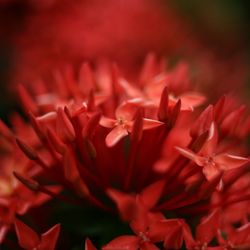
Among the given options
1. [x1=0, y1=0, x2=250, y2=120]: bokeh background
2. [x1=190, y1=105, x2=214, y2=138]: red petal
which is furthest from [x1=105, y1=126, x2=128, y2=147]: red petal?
[x1=0, y1=0, x2=250, y2=120]: bokeh background

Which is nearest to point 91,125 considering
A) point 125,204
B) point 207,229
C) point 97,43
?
point 125,204

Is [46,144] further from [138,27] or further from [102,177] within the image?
[138,27]

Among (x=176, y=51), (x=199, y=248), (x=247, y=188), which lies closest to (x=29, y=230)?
(x=199, y=248)

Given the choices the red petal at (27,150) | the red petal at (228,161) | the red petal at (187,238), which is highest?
the red petal at (27,150)

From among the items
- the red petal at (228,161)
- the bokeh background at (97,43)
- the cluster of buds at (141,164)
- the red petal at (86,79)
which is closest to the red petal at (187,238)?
the cluster of buds at (141,164)

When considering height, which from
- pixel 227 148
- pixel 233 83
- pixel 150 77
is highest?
pixel 150 77

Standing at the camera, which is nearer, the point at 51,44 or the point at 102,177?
the point at 102,177

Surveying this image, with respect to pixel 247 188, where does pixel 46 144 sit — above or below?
above

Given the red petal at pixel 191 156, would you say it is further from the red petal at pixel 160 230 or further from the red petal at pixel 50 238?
the red petal at pixel 50 238
